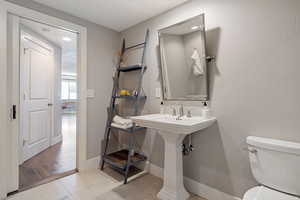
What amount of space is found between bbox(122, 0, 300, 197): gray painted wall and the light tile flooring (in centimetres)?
51

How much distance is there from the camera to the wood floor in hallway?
1981mm

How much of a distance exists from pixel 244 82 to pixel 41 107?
333cm

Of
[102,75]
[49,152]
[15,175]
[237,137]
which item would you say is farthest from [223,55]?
[49,152]

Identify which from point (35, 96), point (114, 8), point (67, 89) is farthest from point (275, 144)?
point (67, 89)

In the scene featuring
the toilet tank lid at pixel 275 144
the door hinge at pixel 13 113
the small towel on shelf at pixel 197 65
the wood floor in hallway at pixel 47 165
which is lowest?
the wood floor in hallway at pixel 47 165

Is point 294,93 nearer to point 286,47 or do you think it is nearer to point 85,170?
point 286,47

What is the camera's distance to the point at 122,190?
1790 millimetres

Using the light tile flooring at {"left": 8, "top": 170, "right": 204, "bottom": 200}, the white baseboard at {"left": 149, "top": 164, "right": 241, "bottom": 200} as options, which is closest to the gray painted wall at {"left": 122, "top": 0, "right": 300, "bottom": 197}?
the white baseboard at {"left": 149, "top": 164, "right": 241, "bottom": 200}

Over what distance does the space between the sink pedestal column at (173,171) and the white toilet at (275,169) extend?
25.6 inches

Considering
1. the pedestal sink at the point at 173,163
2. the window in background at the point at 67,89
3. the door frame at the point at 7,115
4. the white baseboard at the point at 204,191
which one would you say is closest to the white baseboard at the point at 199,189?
the white baseboard at the point at 204,191

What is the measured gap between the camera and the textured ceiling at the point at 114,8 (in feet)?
5.88

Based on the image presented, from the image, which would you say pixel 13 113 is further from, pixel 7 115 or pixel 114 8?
pixel 114 8

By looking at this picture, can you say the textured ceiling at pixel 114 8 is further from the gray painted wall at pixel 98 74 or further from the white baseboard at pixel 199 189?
the white baseboard at pixel 199 189

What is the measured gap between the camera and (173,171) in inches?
63.4
